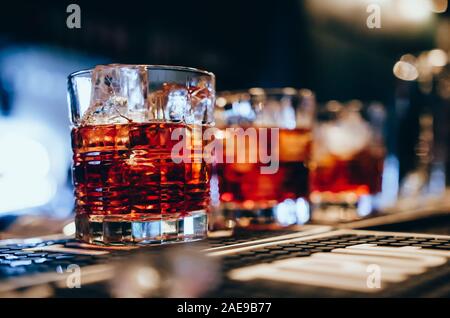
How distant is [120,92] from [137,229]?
0.23m

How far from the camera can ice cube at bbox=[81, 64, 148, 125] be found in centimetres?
93

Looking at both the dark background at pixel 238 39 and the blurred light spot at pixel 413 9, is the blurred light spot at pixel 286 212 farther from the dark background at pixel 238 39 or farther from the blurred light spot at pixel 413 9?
the blurred light spot at pixel 413 9

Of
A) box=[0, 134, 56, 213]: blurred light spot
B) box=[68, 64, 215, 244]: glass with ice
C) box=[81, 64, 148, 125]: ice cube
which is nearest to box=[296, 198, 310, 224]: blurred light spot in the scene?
box=[68, 64, 215, 244]: glass with ice

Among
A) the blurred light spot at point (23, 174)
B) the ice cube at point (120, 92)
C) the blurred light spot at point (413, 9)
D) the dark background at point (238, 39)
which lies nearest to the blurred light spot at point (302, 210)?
the ice cube at point (120, 92)

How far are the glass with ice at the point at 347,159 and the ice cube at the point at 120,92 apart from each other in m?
1.01

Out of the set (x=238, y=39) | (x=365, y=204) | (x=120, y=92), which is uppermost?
(x=238, y=39)

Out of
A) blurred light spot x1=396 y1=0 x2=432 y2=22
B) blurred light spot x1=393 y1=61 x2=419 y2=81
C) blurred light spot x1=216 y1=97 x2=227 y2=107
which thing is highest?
blurred light spot x1=396 y1=0 x2=432 y2=22

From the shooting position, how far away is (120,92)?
3.05 ft

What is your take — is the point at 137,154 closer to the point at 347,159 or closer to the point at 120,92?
the point at 120,92

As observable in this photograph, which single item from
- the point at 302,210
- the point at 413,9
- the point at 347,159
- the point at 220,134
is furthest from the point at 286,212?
the point at 413,9

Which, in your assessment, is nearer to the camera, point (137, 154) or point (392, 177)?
point (137, 154)

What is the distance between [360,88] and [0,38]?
2.54 metres

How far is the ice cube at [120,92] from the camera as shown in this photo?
93 centimetres

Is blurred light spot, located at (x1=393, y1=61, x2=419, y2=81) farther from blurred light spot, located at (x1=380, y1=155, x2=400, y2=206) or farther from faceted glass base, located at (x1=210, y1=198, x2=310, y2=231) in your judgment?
faceted glass base, located at (x1=210, y1=198, x2=310, y2=231)
